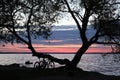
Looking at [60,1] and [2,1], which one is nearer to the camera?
[2,1]

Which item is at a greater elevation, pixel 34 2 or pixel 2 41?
pixel 34 2

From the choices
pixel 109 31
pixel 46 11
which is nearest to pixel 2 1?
pixel 46 11

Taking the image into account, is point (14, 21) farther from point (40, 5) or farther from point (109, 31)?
point (109, 31)

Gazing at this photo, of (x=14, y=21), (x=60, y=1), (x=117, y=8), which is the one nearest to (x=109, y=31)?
(x=117, y=8)

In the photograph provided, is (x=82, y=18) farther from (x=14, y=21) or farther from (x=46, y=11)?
(x=14, y=21)

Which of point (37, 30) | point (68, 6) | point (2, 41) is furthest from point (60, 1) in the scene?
point (2, 41)

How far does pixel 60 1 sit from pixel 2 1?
6.92 metres

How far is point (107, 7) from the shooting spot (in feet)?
148

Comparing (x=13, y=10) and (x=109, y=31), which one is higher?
(x=13, y=10)

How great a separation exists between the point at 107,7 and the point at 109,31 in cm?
285

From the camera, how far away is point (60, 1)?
46.2m

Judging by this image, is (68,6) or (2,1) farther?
(68,6)

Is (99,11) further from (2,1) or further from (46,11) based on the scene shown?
(2,1)

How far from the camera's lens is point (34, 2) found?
4500 cm
